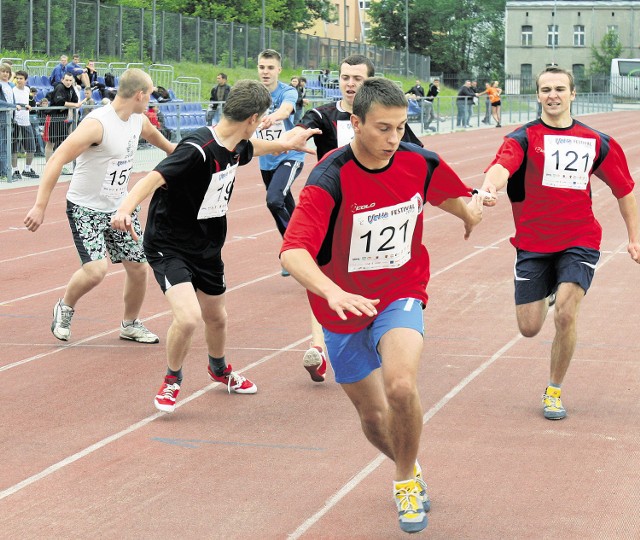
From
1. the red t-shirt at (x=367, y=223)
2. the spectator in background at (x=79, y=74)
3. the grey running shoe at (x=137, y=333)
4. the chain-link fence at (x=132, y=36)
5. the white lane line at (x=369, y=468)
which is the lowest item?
the white lane line at (x=369, y=468)

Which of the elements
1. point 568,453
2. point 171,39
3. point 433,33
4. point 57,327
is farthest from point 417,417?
point 433,33

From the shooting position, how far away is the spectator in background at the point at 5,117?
63.5ft

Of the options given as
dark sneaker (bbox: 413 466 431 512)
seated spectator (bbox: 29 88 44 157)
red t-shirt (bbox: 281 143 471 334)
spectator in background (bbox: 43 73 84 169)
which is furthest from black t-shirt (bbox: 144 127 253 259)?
spectator in background (bbox: 43 73 84 169)

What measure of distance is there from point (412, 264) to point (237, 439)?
181 cm

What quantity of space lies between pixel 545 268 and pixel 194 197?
2.14m

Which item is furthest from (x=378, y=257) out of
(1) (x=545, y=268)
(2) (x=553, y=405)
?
(1) (x=545, y=268)

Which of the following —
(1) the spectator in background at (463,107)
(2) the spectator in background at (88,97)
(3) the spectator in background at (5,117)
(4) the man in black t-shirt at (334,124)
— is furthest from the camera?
(1) the spectator in background at (463,107)

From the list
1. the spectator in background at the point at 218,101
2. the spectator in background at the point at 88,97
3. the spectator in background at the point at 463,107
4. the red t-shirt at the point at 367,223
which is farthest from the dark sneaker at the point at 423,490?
the spectator in background at the point at 463,107

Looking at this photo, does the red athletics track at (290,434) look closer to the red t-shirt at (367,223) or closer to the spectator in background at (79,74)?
the red t-shirt at (367,223)

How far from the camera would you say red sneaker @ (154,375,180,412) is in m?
7.00

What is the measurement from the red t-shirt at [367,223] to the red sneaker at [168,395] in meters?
2.10

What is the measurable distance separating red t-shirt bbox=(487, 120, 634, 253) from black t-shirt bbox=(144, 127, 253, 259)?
162cm

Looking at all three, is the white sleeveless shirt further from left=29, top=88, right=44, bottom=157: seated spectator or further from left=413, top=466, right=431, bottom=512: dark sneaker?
left=29, top=88, right=44, bottom=157: seated spectator

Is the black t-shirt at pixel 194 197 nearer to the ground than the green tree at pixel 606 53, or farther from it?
nearer to the ground
